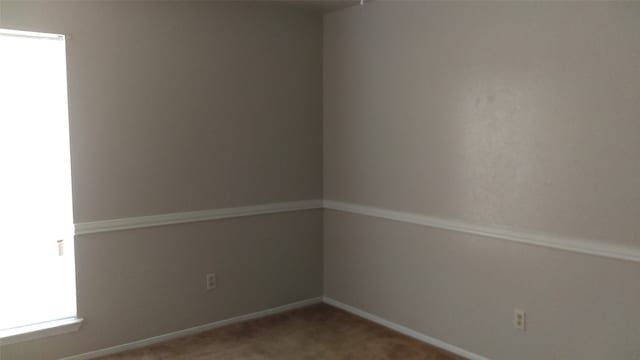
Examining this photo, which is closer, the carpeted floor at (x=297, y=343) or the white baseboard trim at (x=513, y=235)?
the white baseboard trim at (x=513, y=235)

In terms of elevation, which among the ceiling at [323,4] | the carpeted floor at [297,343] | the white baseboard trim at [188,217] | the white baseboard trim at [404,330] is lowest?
the carpeted floor at [297,343]

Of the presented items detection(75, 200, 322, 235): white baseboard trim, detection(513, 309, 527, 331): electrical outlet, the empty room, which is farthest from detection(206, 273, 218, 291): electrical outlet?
detection(513, 309, 527, 331): electrical outlet

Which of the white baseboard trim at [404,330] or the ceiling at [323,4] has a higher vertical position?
A: the ceiling at [323,4]

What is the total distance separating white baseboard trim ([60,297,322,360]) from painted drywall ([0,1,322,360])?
→ 4cm

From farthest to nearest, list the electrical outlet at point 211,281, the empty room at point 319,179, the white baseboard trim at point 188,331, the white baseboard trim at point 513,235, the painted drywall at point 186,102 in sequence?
1. the electrical outlet at point 211,281
2. the white baseboard trim at point 188,331
3. the painted drywall at point 186,102
4. the empty room at point 319,179
5. the white baseboard trim at point 513,235

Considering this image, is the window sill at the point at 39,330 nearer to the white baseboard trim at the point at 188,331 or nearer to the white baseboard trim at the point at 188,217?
the white baseboard trim at the point at 188,331

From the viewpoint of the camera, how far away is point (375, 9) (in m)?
3.67

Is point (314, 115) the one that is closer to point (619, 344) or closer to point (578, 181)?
point (578, 181)

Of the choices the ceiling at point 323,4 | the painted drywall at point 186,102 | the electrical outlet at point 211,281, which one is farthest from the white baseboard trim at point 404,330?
the ceiling at point 323,4

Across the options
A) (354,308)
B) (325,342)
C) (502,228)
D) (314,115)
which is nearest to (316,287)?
(354,308)

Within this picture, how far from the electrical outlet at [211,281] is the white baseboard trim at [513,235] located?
1129mm

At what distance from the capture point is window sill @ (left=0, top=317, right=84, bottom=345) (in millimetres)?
2928

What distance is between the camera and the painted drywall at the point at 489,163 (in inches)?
98.0

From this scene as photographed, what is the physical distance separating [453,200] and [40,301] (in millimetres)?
2621
